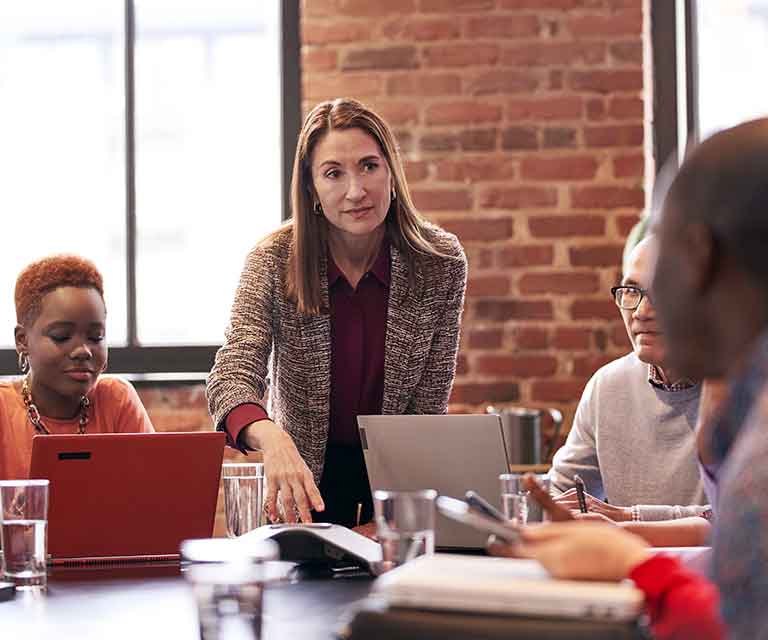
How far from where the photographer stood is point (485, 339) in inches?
149

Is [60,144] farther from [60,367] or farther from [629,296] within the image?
[629,296]

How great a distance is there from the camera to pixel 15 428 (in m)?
2.47

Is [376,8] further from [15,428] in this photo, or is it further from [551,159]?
[15,428]

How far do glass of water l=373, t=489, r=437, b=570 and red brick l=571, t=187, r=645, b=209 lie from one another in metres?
2.40

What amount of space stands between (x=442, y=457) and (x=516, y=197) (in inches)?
77.9

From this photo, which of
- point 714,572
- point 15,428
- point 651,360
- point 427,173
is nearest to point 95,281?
point 15,428

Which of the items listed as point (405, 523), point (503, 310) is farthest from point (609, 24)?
point (405, 523)

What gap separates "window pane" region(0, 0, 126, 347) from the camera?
162 inches

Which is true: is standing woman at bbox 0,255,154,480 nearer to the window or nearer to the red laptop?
the red laptop

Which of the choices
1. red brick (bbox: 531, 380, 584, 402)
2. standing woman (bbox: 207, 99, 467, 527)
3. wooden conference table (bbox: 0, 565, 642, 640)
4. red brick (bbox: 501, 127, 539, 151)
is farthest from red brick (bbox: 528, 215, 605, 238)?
wooden conference table (bbox: 0, 565, 642, 640)

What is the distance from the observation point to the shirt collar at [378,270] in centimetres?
252

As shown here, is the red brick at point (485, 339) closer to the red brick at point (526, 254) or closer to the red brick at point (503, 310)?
the red brick at point (503, 310)

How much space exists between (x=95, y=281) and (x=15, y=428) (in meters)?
0.36

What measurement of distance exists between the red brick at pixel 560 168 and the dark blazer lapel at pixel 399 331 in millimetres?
1361
